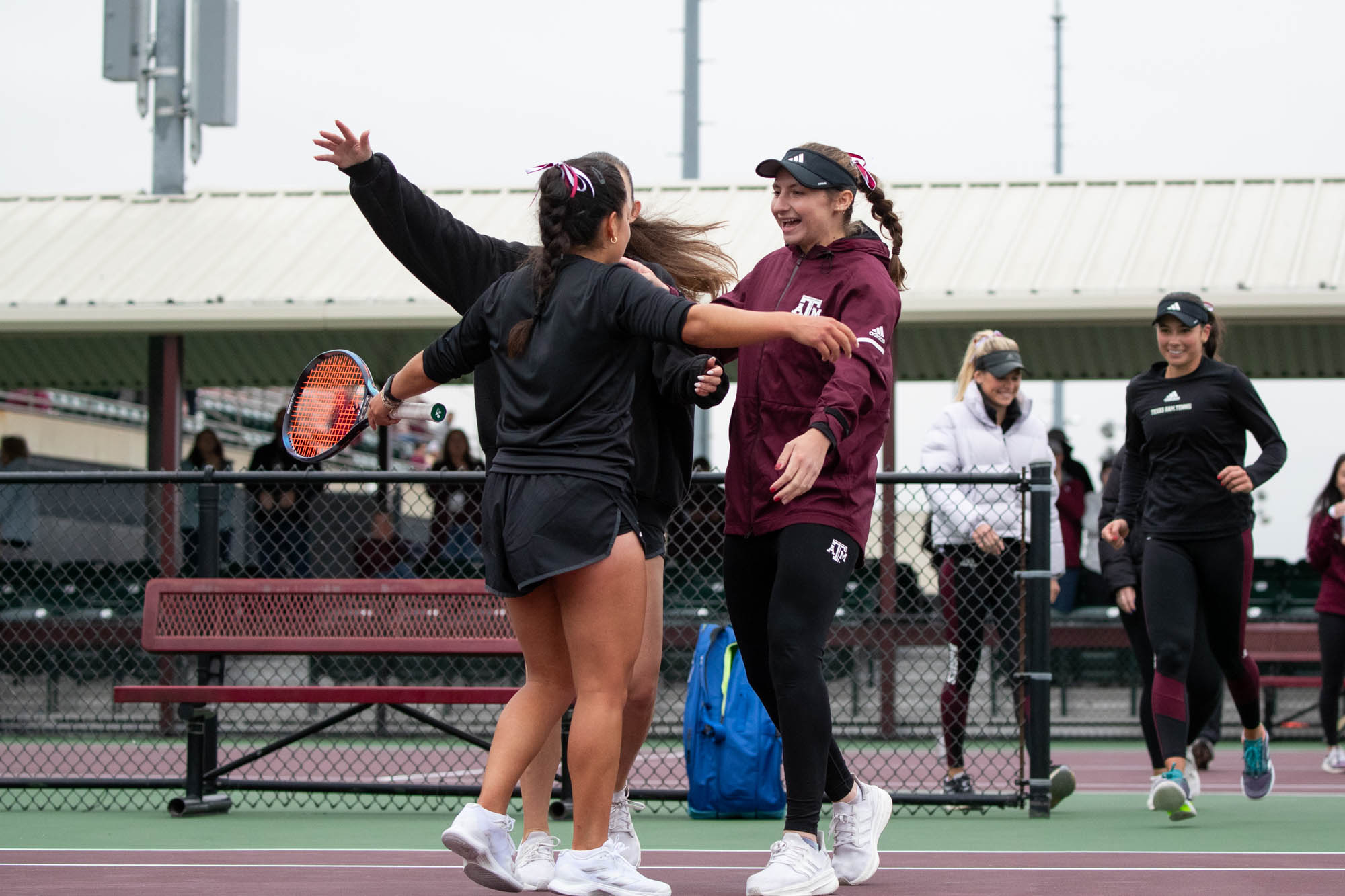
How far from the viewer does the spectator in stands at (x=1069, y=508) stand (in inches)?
430

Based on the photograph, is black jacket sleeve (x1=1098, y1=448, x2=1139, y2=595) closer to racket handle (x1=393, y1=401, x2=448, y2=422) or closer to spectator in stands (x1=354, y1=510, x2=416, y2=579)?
racket handle (x1=393, y1=401, x2=448, y2=422)

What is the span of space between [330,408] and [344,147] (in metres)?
0.80

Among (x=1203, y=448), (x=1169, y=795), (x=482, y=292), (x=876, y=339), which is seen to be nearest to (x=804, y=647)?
(x=876, y=339)

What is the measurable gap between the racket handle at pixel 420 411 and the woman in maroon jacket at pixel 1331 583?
6640mm

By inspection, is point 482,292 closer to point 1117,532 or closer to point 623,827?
point 623,827

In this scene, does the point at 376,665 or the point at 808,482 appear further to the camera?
the point at 376,665

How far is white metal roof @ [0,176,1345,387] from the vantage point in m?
11.4

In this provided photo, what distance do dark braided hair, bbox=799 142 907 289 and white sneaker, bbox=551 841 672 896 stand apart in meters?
1.93

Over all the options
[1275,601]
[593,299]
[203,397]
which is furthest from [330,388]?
[203,397]

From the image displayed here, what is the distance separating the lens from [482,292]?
515cm


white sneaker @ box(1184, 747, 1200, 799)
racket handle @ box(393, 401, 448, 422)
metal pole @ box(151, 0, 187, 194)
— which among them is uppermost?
metal pole @ box(151, 0, 187, 194)

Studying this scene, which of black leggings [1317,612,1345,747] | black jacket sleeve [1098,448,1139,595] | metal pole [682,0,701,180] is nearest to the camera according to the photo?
black jacket sleeve [1098,448,1139,595]

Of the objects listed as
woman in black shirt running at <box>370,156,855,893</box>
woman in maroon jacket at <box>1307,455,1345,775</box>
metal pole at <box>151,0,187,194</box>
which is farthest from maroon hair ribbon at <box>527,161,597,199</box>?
metal pole at <box>151,0,187,194</box>

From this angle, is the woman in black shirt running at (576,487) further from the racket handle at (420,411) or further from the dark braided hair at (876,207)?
the dark braided hair at (876,207)
